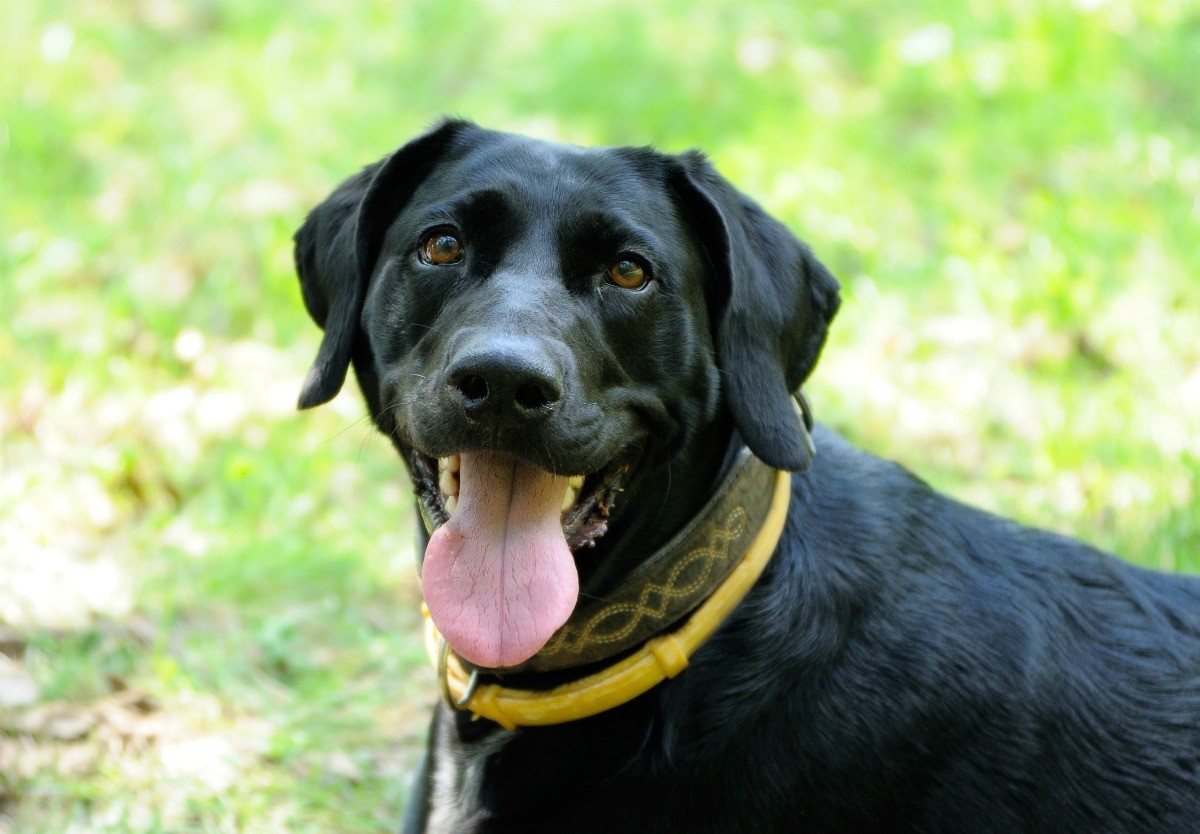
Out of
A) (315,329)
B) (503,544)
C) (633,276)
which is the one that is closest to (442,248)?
(633,276)

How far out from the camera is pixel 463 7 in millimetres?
7609

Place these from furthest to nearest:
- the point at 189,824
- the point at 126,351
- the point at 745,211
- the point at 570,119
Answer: the point at 570,119
the point at 126,351
the point at 189,824
the point at 745,211

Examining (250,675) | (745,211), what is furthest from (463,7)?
(745,211)

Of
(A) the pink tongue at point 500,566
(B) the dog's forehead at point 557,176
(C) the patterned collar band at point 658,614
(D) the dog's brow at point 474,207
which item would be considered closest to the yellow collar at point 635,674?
(C) the patterned collar band at point 658,614

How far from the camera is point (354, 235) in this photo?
2617 millimetres

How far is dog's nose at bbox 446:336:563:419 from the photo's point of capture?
2.11 m

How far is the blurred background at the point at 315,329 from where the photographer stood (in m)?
3.49

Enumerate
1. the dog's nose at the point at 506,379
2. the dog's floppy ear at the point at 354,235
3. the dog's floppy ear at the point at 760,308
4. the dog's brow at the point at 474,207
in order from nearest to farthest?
the dog's nose at the point at 506,379, the dog's floppy ear at the point at 760,308, the dog's brow at the point at 474,207, the dog's floppy ear at the point at 354,235

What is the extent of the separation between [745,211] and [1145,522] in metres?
2.32

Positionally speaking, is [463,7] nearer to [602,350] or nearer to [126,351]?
[126,351]

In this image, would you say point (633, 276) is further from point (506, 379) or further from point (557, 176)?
point (506, 379)

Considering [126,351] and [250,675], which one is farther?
[126,351]

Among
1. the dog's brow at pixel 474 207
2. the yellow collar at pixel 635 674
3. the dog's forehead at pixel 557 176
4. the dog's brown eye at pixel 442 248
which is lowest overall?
the yellow collar at pixel 635 674

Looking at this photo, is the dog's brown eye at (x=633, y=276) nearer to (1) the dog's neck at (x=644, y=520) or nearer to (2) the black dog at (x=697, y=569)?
(2) the black dog at (x=697, y=569)
